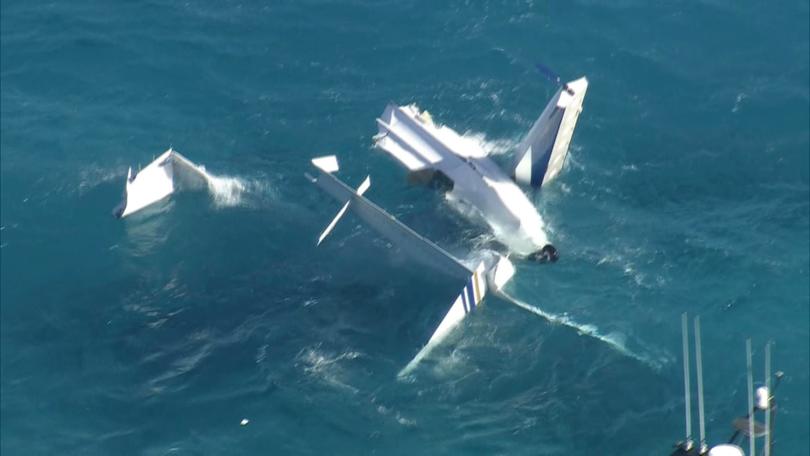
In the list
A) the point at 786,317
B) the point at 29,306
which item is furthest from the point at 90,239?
the point at 786,317

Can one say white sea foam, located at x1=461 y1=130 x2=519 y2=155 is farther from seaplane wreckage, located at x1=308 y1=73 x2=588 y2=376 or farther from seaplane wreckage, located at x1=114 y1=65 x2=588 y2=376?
seaplane wreckage, located at x1=308 y1=73 x2=588 y2=376

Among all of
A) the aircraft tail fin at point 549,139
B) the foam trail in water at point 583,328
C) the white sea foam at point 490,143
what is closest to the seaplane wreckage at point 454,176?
the aircraft tail fin at point 549,139

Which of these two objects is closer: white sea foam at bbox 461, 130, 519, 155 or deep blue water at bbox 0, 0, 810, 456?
deep blue water at bbox 0, 0, 810, 456

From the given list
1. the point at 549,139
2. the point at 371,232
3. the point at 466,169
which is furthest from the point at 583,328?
the point at 371,232

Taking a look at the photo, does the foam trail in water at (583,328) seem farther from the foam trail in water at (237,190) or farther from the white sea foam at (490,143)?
the foam trail in water at (237,190)

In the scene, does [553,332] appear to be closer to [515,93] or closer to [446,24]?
[515,93]

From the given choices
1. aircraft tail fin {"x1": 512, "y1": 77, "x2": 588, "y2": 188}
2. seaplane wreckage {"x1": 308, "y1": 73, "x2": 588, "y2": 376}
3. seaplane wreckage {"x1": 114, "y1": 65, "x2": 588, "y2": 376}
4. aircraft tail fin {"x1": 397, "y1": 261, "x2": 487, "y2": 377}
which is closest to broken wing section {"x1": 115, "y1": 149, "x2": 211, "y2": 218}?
seaplane wreckage {"x1": 114, "y1": 65, "x2": 588, "y2": 376}

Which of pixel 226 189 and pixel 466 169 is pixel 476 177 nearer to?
pixel 466 169
